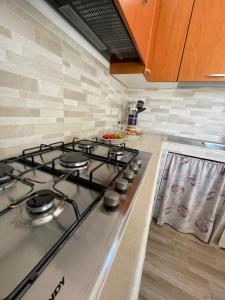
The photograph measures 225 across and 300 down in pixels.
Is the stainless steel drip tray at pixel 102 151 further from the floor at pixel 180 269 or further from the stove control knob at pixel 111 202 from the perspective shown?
the floor at pixel 180 269

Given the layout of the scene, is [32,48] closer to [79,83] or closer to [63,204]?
[79,83]

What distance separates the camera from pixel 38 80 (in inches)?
22.6

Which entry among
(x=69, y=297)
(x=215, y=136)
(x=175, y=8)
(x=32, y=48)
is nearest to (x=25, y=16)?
(x=32, y=48)

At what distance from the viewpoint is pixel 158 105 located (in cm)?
158

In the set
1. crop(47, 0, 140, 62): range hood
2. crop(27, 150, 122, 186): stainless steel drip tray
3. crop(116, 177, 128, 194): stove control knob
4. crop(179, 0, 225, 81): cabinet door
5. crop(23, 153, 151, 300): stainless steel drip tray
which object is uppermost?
crop(179, 0, 225, 81): cabinet door

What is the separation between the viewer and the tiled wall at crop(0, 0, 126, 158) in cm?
47

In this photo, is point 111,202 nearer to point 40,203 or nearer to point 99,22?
point 40,203

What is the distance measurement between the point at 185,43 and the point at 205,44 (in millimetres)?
139

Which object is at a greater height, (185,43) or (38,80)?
(185,43)

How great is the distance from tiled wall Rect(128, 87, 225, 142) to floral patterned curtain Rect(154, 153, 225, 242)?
1.41 feet

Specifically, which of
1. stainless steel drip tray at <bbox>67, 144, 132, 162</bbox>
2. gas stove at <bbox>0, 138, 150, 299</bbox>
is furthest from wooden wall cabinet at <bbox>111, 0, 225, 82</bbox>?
gas stove at <bbox>0, 138, 150, 299</bbox>

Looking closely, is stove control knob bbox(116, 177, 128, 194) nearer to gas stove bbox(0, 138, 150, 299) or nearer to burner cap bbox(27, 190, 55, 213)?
gas stove bbox(0, 138, 150, 299)

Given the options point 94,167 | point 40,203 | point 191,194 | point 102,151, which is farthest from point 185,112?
point 40,203

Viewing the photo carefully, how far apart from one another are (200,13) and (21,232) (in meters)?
1.57
